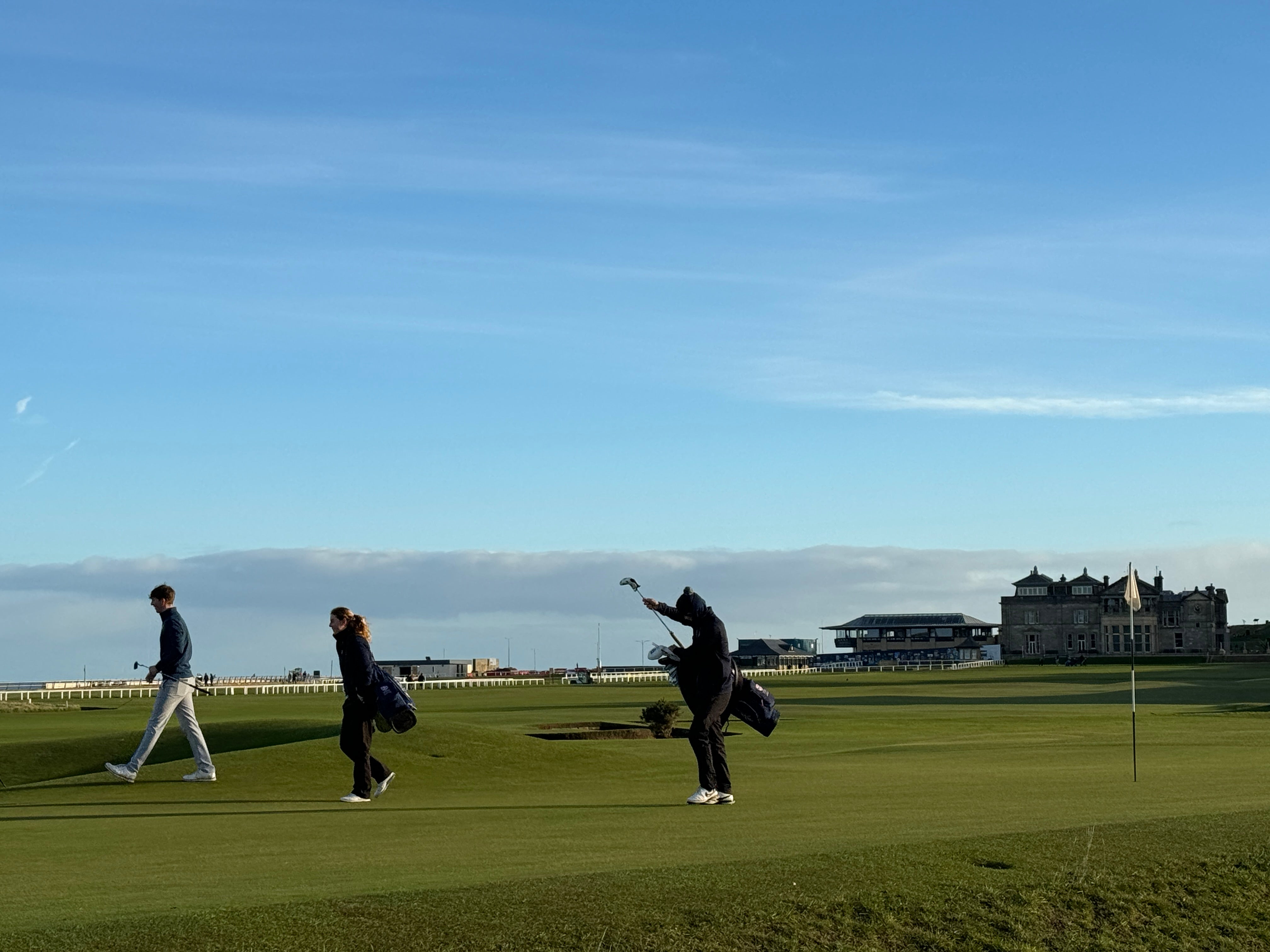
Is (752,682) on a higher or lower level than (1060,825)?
higher

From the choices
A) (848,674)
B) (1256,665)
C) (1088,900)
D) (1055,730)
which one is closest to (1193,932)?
(1088,900)

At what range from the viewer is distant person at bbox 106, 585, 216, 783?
802 inches

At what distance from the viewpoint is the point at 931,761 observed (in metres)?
27.7

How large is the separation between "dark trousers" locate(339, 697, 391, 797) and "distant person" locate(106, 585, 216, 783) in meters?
2.21

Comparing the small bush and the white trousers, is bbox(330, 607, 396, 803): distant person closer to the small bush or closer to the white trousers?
the white trousers

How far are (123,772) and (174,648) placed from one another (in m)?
1.78

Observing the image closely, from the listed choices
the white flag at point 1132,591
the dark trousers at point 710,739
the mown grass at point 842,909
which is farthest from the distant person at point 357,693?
the white flag at point 1132,591

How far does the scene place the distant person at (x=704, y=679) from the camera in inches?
722

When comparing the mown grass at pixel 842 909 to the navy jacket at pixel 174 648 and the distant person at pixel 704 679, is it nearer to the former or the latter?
the distant person at pixel 704 679

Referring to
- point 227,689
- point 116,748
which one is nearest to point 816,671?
point 227,689

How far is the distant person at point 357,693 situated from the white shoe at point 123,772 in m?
3.03

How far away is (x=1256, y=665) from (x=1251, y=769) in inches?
5646

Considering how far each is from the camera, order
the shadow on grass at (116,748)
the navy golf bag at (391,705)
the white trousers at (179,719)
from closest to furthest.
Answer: the navy golf bag at (391,705) < the white trousers at (179,719) < the shadow on grass at (116,748)

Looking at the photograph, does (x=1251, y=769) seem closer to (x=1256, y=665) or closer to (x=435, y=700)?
(x=435, y=700)
